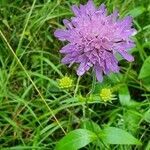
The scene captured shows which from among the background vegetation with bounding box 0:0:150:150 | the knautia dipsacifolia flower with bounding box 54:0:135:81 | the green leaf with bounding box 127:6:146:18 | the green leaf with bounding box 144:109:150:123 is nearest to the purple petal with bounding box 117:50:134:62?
the knautia dipsacifolia flower with bounding box 54:0:135:81

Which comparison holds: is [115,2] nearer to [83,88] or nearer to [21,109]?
[83,88]

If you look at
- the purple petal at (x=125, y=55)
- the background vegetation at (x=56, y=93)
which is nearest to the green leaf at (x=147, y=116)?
the background vegetation at (x=56, y=93)

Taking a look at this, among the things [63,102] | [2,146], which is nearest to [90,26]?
[63,102]

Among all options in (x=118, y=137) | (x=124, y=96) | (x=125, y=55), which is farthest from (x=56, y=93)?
(x=125, y=55)

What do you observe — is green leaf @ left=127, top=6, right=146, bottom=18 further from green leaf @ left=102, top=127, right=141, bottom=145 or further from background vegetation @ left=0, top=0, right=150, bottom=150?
green leaf @ left=102, top=127, right=141, bottom=145

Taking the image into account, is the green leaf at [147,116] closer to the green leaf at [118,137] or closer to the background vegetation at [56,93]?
the background vegetation at [56,93]

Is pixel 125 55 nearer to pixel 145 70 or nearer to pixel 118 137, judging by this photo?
pixel 118 137

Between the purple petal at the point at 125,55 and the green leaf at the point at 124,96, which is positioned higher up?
the purple petal at the point at 125,55
